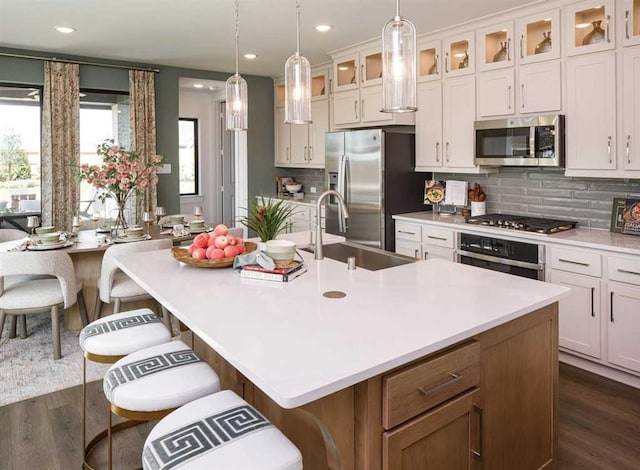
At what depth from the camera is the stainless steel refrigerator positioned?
182 inches

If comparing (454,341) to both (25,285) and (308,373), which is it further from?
(25,285)

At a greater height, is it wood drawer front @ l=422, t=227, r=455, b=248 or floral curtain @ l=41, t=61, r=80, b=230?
floral curtain @ l=41, t=61, r=80, b=230

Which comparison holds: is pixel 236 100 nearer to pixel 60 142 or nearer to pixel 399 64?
pixel 399 64

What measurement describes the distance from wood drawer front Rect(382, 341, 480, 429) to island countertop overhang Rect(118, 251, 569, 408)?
0.07 meters

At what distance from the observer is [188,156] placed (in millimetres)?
8180

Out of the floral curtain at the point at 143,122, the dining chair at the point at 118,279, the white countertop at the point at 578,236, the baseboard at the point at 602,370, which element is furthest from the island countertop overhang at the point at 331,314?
the floral curtain at the point at 143,122

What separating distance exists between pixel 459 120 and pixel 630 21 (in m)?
1.43

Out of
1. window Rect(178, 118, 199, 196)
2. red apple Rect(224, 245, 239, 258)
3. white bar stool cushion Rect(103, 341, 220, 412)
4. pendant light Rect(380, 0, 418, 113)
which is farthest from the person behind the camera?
window Rect(178, 118, 199, 196)

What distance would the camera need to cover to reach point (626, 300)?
9.91 feet

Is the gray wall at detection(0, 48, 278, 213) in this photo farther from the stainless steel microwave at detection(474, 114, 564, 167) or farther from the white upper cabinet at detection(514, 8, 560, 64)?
the white upper cabinet at detection(514, 8, 560, 64)

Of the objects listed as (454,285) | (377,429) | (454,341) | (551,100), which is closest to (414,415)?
(377,429)

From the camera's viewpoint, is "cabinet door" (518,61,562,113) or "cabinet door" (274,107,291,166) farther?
"cabinet door" (274,107,291,166)

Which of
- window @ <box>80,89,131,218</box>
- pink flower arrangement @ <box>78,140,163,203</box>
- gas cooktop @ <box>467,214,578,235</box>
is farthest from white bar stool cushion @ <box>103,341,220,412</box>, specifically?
window @ <box>80,89,131,218</box>

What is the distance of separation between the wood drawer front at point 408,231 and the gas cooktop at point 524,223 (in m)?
0.48
